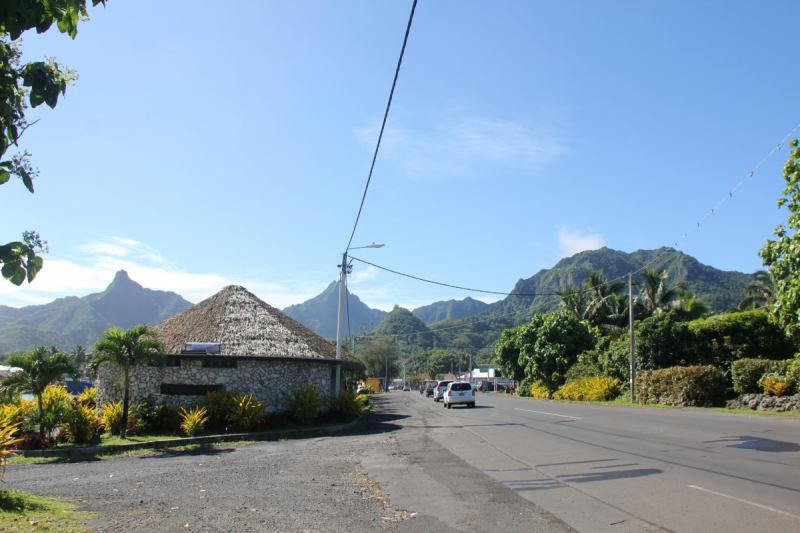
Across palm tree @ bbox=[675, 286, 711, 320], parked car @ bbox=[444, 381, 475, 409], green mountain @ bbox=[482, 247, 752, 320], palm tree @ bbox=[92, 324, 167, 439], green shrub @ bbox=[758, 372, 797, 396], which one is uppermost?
green mountain @ bbox=[482, 247, 752, 320]

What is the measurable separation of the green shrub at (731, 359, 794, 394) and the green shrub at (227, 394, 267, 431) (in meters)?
19.8


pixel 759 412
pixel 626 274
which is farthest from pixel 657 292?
pixel 626 274

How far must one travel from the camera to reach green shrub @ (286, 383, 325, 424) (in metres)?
19.5

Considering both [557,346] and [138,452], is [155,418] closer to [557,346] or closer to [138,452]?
[138,452]

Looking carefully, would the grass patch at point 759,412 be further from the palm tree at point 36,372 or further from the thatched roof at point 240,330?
the palm tree at point 36,372

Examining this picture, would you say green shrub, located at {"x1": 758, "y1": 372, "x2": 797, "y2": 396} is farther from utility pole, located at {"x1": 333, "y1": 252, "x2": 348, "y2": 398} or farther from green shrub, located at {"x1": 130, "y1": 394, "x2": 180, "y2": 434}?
green shrub, located at {"x1": 130, "y1": 394, "x2": 180, "y2": 434}

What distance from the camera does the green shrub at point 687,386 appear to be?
2361 centimetres

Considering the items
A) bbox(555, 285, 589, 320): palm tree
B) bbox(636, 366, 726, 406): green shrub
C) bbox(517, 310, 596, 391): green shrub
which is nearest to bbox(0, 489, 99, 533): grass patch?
bbox(636, 366, 726, 406): green shrub

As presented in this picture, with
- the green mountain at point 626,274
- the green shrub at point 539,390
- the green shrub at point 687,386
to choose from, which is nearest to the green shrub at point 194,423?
the green shrub at point 687,386

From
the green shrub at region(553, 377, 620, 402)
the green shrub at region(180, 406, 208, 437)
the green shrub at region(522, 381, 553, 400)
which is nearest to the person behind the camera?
the green shrub at region(180, 406, 208, 437)

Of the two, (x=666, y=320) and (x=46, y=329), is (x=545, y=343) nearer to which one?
(x=666, y=320)

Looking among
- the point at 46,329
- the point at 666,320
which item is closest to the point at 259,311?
the point at 666,320

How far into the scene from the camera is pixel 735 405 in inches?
834

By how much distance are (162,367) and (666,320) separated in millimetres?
25492
